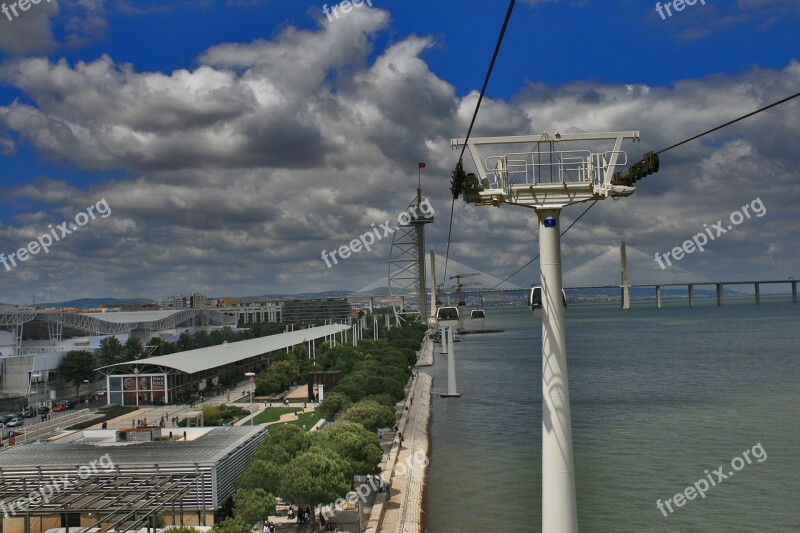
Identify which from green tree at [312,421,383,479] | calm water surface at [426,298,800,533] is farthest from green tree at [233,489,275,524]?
calm water surface at [426,298,800,533]

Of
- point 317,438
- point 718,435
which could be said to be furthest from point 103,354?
point 718,435

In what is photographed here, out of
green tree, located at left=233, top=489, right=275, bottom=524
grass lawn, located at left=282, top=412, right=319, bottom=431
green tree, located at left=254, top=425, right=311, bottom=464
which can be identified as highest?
green tree, located at left=254, top=425, right=311, bottom=464

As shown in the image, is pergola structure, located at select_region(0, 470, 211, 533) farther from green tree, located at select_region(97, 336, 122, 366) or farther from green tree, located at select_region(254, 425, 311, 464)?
green tree, located at select_region(97, 336, 122, 366)

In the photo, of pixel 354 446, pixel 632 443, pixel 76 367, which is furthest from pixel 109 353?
pixel 632 443

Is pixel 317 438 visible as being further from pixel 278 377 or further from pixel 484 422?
pixel 278 377

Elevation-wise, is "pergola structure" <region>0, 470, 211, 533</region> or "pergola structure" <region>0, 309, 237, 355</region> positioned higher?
"pergola structure" <region>0, 309, 237, 355</region>
